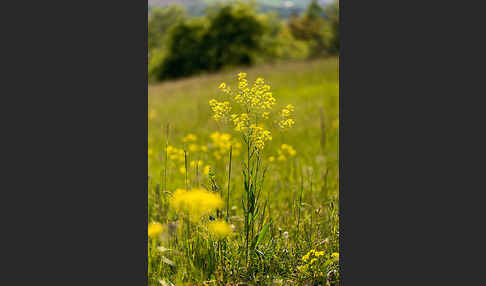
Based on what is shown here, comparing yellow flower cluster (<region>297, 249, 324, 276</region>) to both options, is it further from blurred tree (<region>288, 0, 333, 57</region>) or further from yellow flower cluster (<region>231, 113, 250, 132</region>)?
blurred tree (<region>288, 0, 333, 57</region>)

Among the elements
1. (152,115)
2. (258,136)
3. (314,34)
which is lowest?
(258,136)

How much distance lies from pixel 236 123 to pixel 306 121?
145 inches

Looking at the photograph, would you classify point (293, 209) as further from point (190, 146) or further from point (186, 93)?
point (186, 93)

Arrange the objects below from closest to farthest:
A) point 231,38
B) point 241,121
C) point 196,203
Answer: point 196,203 < point 241,121 < point 231,38

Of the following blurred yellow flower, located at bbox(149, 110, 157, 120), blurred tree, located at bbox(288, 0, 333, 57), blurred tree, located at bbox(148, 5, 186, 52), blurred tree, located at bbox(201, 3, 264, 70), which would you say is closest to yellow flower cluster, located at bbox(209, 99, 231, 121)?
blurred tree, located at bbox(148, 5, 186, 52)

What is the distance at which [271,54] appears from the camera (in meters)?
9.99

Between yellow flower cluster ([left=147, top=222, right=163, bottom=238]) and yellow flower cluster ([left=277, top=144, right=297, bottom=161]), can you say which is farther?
yellow flower cluster ([left=277, top=144, right=297, bottom=161])

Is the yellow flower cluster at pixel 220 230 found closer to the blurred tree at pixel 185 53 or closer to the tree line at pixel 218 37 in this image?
the tree line at pixel 218 37

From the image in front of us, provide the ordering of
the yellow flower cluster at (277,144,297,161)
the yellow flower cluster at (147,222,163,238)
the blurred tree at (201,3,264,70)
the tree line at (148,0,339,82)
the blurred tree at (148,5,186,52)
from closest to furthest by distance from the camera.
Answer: the yellow flower cluster at (147,222,163,238) → the yellow flower cluster at (277,144,297,161) → the blurred tree at (148,5,186,52) → the tree line at (148,0,339,82) → the blurred tree at (201,3,264,70)

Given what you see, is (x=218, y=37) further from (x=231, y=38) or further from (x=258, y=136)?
(x=258, y=136)

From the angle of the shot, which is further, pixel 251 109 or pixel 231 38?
pixel 231 38

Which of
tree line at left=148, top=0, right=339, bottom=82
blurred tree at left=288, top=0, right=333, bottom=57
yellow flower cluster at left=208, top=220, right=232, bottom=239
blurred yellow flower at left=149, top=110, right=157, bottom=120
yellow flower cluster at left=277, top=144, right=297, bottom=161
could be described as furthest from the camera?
blurred tree at left=288, top=0, right=333, bottom=57

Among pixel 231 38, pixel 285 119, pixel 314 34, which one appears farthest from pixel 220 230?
pixel 314 34

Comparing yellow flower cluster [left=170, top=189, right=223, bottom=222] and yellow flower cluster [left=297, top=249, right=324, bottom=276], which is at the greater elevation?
yellow flower cluster [left=170, top=189, right=223, bottom=222]
